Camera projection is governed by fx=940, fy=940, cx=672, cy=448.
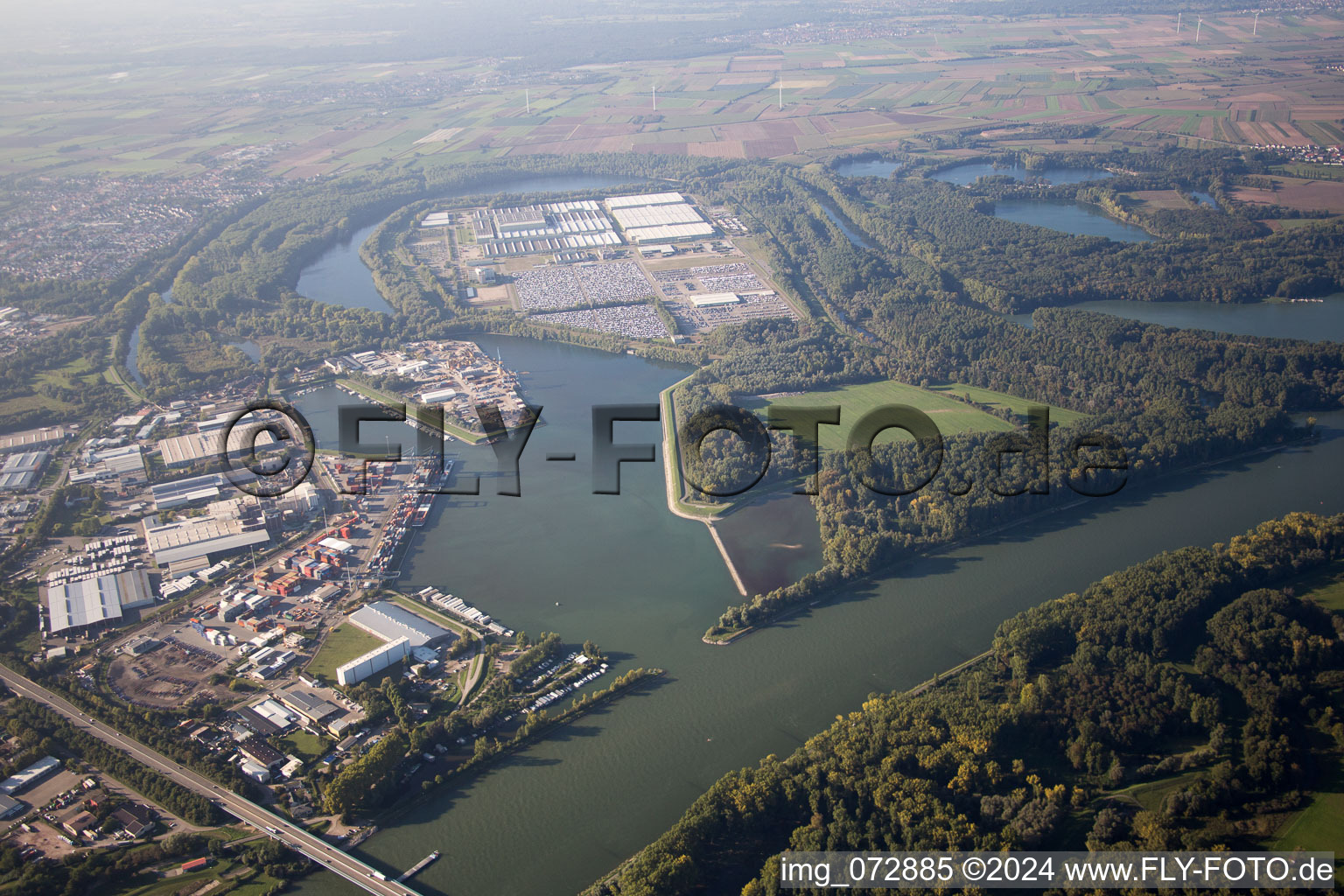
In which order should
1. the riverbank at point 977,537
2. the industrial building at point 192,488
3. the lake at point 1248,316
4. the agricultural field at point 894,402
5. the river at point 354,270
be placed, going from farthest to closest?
the river at point 354,270 < the lake at point 1248,316 < the agricultural field at point 894,402 < the industrial building at point 192,488 < the riverbank at point 977,537

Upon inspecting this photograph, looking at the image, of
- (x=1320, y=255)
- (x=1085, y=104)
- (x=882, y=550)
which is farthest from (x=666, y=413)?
(x=1085, y=104)

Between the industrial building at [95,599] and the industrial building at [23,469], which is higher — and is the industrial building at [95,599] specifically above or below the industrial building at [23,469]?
below

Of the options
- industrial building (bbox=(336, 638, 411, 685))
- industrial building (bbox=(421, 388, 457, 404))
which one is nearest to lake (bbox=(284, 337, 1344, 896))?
industrial building (bbox=(336, 638, 411, 685))

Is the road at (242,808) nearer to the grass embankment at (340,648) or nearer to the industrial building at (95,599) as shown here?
the industrial building at (95,599)

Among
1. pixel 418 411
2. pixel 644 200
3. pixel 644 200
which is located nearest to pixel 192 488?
pixel 418 411

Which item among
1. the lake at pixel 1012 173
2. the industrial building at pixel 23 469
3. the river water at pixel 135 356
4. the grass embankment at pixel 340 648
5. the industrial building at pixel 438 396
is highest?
the lake at pixel 1012 173

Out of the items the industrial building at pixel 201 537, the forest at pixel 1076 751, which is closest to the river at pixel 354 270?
the industrial building at pixel 201 537

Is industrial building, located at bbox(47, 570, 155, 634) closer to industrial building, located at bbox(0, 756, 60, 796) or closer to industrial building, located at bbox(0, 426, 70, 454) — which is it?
industrial building, located at bbox(0, 756, 60, 796)
